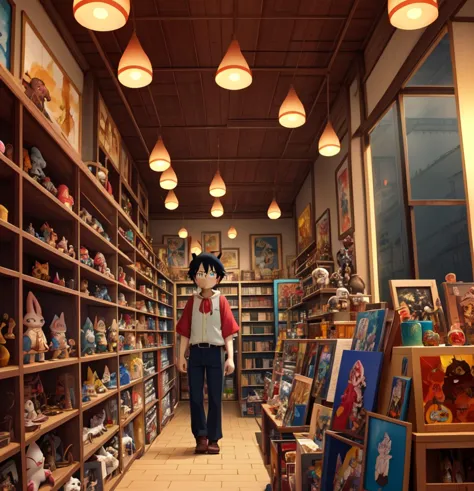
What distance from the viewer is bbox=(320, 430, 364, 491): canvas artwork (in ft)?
7.61

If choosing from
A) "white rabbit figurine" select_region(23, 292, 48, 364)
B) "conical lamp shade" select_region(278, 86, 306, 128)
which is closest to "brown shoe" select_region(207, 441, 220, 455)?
"white rabbit figurine" select_region(23, 292, 48, 364)

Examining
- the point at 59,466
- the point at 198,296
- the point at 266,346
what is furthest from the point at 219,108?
the point at 266,346

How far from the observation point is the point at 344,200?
657 centimetres

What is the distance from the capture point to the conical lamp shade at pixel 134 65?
146 inches

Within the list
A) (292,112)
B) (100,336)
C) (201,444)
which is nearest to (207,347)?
(201,444)

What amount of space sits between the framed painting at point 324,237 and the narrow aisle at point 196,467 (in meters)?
2.69

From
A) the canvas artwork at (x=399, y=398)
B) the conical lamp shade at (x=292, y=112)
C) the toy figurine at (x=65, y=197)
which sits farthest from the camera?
the conical lamp shade at (x=292, y=112)

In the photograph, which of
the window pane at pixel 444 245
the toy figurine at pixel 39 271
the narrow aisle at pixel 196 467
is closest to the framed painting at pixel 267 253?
the narrow aisle at pixel 196 467

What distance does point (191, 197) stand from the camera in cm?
1116

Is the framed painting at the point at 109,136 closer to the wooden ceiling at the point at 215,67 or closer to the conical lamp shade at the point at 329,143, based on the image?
the wooden ceiling at the point at 215,67

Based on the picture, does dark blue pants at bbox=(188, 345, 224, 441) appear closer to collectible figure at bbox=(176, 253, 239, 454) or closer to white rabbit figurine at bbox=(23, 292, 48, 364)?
collectible figure at bbox=(176, 253, 239, 454)

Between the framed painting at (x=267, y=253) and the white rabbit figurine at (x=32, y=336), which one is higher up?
the framed painting at (x=267, y=253)

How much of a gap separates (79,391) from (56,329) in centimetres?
49

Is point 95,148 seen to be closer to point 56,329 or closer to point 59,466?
point 56,329
